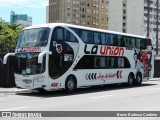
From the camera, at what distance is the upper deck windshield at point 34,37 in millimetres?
19031

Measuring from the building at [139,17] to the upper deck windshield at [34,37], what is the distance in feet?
321

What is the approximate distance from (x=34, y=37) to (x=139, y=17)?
102141 mm

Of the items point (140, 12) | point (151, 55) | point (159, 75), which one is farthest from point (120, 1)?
point (151, 55)

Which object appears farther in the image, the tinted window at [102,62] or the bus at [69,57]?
the tinted window at [102,62]

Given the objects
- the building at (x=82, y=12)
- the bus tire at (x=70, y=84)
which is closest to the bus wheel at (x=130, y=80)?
the bus tire at (x=70, y=84)

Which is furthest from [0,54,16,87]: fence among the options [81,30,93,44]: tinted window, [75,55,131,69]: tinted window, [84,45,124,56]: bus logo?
[84,45,124,56]: bus logo

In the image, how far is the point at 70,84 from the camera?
2058 cm

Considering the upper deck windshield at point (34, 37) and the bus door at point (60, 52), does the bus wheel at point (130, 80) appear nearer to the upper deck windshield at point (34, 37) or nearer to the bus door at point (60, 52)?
the bus door at point (60, 52)

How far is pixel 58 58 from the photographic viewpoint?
1950 cm

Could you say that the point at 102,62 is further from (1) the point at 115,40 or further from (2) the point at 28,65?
(2) the point at 28,65

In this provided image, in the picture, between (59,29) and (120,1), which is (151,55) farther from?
(120,1)

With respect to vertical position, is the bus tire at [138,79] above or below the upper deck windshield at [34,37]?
below

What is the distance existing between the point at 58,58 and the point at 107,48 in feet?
17.0

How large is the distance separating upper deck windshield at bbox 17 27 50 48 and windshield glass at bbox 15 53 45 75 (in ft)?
1.90
